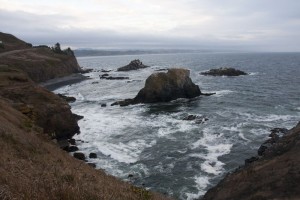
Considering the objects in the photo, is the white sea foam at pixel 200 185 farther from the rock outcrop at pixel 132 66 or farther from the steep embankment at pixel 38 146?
the rock outcrop at pixel 132 66

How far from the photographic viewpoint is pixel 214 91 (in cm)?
7269

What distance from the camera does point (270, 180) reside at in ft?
66.3

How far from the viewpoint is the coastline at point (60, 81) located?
87800 millimetres

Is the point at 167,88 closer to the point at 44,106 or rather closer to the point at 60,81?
the point at 44,106

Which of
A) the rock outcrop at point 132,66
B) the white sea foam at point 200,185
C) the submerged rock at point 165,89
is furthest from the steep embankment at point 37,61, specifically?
the white sea foam at point 200,185

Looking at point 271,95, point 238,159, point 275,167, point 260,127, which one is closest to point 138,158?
point 238,159

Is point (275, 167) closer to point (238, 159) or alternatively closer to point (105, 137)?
point (238, 159)

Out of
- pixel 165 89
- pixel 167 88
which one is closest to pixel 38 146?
pixel 165 89

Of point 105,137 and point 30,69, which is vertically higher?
point 30,69

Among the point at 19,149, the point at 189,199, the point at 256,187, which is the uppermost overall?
the point at 19,149

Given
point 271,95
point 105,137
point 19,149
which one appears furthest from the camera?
point 271,95

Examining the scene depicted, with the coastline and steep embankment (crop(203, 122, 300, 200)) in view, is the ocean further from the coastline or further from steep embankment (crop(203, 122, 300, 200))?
the coastline

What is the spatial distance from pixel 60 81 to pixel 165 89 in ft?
143

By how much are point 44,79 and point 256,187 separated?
268 ft
